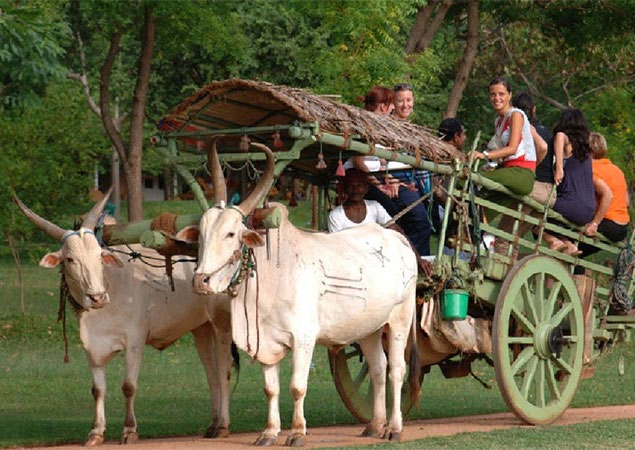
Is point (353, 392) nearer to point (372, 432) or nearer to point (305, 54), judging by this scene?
point (372, 432)

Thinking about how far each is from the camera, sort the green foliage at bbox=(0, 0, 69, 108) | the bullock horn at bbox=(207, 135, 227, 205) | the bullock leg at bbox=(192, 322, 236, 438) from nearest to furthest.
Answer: the bullock horn at bbox=(207, 135, 227, 205), the bullock leg at bbox=(192, 322, 236, 438), the green foliage at bbox=(0, 0, 69, 108)

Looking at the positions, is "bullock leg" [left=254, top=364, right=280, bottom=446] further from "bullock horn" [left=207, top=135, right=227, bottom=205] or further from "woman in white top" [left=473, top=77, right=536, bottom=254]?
"woman in white top" [left=473, top=77, right=536, bottom=254]

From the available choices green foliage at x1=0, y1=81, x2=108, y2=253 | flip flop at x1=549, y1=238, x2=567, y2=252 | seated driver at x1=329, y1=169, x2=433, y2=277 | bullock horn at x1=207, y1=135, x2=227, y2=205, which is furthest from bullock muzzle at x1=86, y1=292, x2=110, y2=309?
green foliage at x1=0, y1=81, x2=108, y2=253

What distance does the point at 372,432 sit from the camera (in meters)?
12.0

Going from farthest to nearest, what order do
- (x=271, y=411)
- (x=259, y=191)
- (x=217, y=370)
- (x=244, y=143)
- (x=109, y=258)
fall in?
(x=217, y=370)
(x=109, y=258)
(x=244, y=143)
(x=271, y=411)
(x=259, y=191)

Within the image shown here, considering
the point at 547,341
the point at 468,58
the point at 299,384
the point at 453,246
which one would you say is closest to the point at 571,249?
the point at 547,341

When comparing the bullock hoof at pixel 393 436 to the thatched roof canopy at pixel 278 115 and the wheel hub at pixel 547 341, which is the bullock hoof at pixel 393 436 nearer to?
the wheel hub at pixel 547 341

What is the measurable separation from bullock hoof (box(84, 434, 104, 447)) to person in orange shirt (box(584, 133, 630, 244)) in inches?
206

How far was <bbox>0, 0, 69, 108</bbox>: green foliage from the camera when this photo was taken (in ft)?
52.5

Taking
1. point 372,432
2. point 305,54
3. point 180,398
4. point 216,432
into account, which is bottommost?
point 180,398

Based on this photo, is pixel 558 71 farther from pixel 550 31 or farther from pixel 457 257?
pixel 457 257

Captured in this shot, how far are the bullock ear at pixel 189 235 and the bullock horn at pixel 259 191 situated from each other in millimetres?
403

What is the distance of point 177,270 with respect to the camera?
12352 millimetres

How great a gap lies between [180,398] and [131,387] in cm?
471
